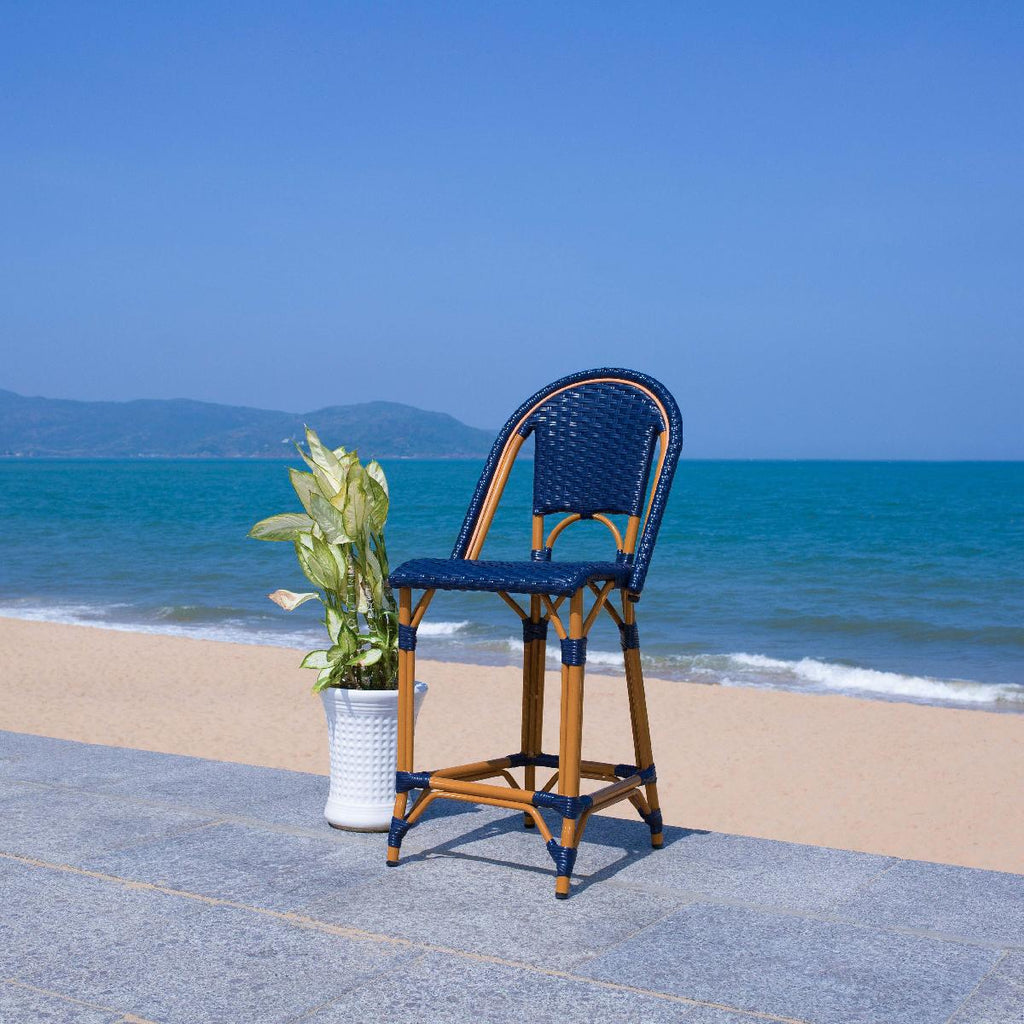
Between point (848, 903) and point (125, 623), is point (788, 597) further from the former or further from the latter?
point (848, 903)

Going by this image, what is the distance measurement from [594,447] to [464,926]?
1.31 m

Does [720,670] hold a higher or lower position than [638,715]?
lower

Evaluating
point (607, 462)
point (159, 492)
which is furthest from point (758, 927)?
point (159, 492)

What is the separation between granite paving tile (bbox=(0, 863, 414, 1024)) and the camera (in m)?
2.10

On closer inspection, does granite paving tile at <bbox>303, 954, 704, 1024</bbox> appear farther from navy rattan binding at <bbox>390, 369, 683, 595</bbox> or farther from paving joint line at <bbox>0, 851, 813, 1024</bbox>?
navy rattan binding at <bbox>390, 369, 683, 595</bbox>

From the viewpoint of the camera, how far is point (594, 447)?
3.25 m

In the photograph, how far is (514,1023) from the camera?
201cm

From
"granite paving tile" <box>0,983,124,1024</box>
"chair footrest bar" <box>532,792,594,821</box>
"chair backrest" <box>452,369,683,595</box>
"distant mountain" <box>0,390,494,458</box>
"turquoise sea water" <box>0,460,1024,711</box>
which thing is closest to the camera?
"granite paving tile" <box>0,983,124,1024</box>

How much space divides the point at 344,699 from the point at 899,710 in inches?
279

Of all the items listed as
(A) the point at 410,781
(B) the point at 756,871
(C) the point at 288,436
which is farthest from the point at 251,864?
(C) the point at 288,436

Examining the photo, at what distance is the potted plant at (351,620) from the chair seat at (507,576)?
0.36 m

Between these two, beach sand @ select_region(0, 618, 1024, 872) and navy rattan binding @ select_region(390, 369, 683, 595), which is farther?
beach sand @ select_region(0, 618, 1024, 872)

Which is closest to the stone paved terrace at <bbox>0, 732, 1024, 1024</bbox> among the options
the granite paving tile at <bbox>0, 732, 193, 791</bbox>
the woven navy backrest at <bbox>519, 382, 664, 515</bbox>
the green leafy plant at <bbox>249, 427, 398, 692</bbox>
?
the granite paving tile at <bbox>0, 732, 193, 791</bbox>

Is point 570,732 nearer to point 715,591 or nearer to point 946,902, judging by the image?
point 946,902
